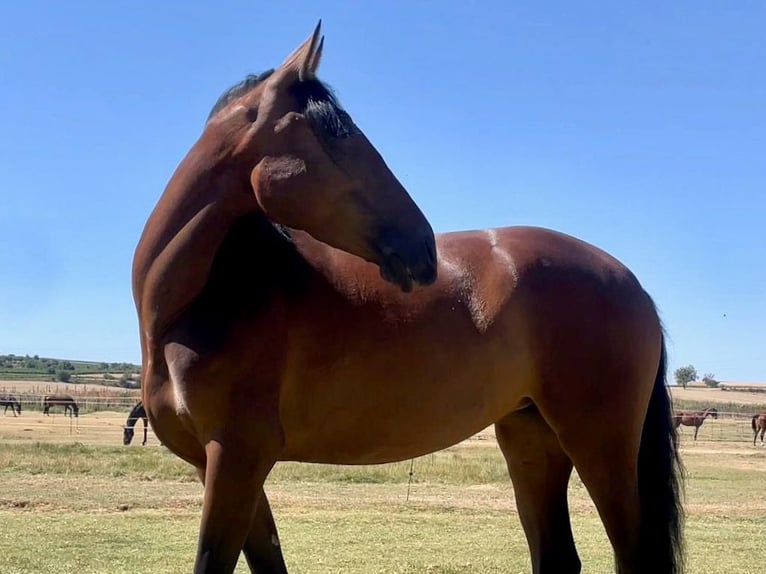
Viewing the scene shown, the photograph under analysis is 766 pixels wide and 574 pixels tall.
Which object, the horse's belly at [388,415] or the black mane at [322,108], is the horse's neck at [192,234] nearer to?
the black mane at [322,108]

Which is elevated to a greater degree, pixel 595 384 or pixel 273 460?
pixel 595 384

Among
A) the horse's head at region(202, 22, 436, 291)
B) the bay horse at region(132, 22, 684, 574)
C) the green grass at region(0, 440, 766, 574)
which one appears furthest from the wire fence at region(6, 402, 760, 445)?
the horse's head at region(202, 22, 436, 291)

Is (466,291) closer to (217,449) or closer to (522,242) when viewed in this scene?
(522,242)

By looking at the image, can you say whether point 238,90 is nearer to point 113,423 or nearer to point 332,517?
point 332,517

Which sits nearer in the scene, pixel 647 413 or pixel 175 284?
pixel 175 284

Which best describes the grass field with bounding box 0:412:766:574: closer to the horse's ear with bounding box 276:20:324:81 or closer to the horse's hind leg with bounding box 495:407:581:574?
the horse's hind leg with bounding box 495:407:581:574

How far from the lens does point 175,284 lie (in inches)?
137

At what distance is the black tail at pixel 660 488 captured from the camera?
4188 mm

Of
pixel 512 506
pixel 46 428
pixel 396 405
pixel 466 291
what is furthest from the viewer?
pixel 46 428

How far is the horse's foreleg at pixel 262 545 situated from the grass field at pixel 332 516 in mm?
3259

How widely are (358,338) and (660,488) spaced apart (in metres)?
2.00

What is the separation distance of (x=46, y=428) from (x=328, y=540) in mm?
26038

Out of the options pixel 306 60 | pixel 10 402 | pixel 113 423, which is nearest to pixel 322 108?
pixel 306 60

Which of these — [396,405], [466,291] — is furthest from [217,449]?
[466,291]
